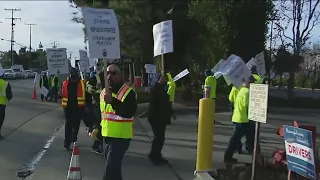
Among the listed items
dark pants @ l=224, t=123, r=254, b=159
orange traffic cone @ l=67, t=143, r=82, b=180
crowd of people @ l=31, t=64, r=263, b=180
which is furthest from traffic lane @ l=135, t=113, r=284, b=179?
orange traffic cone @ l=67, t=143, r=82, b=180

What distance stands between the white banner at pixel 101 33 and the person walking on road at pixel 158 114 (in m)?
2.96

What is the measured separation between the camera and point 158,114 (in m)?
10.2

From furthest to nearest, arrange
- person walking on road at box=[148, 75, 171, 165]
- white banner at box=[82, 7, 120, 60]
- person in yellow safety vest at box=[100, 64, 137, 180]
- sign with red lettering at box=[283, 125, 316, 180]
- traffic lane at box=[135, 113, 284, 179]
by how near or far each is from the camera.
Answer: traffic lane at box=[135, 113, 284, 179] → person walking on road at box=[148, 75, 171, 165] → white banner at box=[82, 7, 120, 60] → person in yellow safety vest at box=[100, 64, 137, 180] → sign with red lettering at box=[283, 125, 316, 180]

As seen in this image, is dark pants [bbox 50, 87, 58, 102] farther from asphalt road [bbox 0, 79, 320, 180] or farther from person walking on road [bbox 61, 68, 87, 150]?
person walking on road [bbox 61, 68, 87, 150]

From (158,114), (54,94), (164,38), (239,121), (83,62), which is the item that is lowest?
(54,94)

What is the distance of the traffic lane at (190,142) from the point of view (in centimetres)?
1020

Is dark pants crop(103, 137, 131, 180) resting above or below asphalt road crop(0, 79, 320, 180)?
above

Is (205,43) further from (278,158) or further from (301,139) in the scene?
(301,139)

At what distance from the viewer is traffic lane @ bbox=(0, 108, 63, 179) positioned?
992cm

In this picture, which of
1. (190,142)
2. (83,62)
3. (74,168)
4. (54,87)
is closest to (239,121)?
(190,142)

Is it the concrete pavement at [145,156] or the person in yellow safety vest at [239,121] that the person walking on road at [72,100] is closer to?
the concrete pavement at [145,156]

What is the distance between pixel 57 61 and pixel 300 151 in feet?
42.5

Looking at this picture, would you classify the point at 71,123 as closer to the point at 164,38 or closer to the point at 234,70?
the point at 164,38

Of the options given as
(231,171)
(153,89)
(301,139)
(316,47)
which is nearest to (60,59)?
(153,89)
